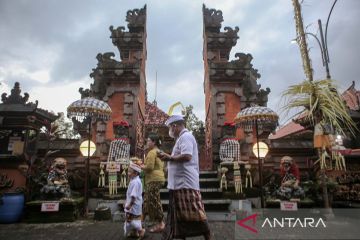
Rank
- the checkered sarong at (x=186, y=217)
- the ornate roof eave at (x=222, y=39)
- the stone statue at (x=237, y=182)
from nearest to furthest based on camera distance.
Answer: the checkered sarong at (x=186, y=217), the stone statue at (x=237, y=182), the ornate roof eave at (x=222, y=39)

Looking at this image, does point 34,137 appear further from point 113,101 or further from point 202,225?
point 202,225

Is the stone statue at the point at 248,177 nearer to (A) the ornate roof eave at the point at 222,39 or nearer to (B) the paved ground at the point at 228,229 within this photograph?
(B) the paved ground at the point at 228,229

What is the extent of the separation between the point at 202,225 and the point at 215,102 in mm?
8807

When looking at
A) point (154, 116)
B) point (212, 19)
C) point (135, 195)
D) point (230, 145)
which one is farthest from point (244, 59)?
point (154, 116)

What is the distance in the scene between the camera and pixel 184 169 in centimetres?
377

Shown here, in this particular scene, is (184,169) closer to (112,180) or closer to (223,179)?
(223,179)

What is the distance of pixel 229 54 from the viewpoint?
13328 mm

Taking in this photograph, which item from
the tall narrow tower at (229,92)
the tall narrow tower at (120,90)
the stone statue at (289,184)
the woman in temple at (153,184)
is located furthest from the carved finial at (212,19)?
the woman in temple at (153,184)

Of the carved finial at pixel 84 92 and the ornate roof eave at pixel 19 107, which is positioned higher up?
the carved finial at pixel 84 92

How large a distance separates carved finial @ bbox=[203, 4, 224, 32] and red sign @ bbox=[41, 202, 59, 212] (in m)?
10.7

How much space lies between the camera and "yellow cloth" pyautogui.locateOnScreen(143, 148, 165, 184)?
5.76 metres

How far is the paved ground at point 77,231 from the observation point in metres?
5.54

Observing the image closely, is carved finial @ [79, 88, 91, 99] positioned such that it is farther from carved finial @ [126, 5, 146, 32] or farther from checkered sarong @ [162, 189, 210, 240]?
checkered sarong @ [162, 189, 210, 240]

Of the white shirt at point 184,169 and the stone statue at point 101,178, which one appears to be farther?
the stone statue at point 101,178
